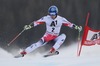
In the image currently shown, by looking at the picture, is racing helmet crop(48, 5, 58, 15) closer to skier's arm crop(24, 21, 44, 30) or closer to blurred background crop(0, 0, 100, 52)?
blurred background crop(0, 0, 100, 52)

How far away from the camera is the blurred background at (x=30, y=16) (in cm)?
525

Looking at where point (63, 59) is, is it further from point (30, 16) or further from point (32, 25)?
point (30, 16)

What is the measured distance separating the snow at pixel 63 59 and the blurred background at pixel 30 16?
106 millimetres

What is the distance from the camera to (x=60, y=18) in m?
5.41

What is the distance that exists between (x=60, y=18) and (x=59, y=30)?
174 millimetres

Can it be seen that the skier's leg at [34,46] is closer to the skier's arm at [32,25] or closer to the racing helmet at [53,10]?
the skier's arm at [32,25]

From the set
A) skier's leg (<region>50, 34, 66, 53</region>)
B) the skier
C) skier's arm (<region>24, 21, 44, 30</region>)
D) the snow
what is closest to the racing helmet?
the skier

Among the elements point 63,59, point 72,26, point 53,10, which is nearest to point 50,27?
point 53,10

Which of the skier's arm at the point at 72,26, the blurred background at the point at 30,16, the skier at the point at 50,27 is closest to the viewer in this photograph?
the blurred background at the point at 30,16

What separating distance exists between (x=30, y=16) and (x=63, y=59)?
80cm

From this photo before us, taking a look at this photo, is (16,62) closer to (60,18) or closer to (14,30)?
(14,30)

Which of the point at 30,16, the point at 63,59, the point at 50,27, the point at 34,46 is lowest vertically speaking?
the point at 63,59

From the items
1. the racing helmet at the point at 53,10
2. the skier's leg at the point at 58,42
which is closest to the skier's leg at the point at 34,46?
the skier's leg at the point at 58,42

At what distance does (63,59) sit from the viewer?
217 inches
